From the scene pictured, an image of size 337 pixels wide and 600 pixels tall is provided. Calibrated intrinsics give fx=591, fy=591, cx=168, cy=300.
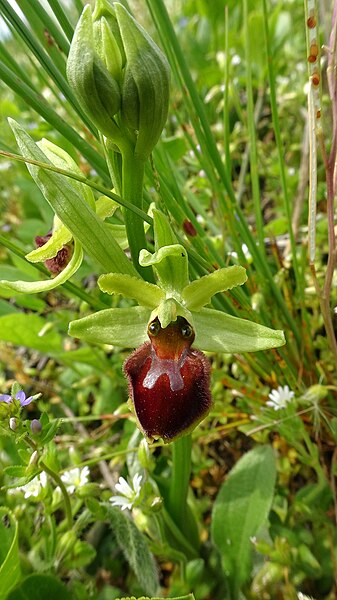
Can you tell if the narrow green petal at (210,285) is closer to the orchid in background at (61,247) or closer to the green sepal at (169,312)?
the green sepal at (169,312)

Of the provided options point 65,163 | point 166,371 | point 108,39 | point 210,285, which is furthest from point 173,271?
point 108,39

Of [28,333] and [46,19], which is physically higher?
[46,19]

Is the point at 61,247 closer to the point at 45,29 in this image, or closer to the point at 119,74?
the point at 119,74

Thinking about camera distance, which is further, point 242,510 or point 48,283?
point 242,510

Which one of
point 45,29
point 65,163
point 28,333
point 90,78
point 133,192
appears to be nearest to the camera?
point 90,78

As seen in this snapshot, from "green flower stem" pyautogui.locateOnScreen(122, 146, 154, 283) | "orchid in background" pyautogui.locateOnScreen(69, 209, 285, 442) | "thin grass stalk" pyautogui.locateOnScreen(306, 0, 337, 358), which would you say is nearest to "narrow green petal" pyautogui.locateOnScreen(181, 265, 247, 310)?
"orchid in background" pyautogui.locateOnScreen(69, 209, 285, 442)

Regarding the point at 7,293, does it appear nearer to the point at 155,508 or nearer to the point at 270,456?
the point at 155,508
